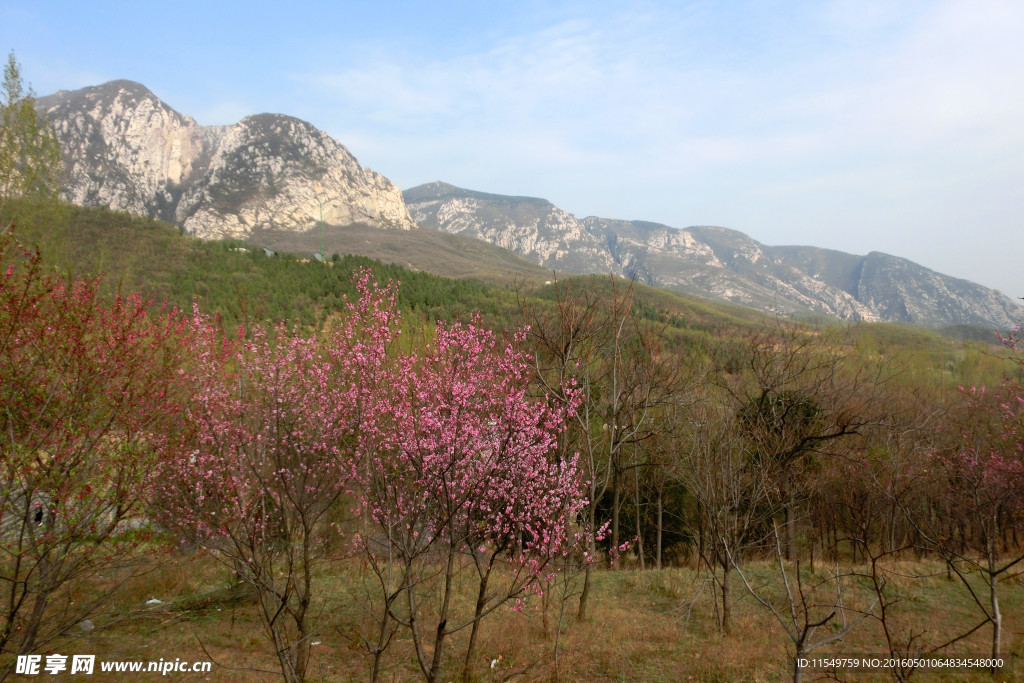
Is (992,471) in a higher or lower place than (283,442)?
lower

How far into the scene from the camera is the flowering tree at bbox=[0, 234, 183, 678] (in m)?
5.37

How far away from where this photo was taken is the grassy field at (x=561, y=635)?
9.30m

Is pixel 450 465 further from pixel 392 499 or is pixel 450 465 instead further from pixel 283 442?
pixel 283 442

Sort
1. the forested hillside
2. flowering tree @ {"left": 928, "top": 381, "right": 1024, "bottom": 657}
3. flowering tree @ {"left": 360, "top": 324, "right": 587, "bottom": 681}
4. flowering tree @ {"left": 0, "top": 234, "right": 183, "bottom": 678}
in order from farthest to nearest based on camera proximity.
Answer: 1. flowering tree @ {"left": 928, "top": 381, "right": 1024, "bottom": 657}
2. flowering tree @ {"left": 360, "top": 324, "right": 587, "bottom": 681}
3. the forested hillside
4. flowering tree @ {"left": 0, "top": 234, "right": 183, "bottom": 678}

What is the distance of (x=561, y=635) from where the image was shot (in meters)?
11.3

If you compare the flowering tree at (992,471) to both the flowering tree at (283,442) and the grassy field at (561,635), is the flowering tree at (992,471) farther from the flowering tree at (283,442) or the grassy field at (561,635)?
the flowering tree at (283,442)

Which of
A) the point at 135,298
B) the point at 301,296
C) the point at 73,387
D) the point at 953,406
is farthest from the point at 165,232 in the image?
the point at 953,406

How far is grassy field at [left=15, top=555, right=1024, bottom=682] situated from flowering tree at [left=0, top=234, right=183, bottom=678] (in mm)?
1855

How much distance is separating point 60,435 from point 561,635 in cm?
959

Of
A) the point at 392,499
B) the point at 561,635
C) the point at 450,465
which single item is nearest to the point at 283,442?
the point at 392,499

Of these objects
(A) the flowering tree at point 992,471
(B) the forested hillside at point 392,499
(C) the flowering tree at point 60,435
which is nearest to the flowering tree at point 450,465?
(B) the forested hillside at point 392,499

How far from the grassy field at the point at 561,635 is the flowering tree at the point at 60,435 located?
1855 millimetres

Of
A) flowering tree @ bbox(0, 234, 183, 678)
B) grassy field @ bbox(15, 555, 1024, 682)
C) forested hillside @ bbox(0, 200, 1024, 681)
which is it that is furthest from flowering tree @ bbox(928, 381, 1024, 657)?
flowering tree @ bbox(0, 234, 183, 678)

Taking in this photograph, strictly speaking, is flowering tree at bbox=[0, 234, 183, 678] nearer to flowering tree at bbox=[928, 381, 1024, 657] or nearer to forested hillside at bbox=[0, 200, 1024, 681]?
forested hillside at bbox=[0, 200, 1024, 681]
